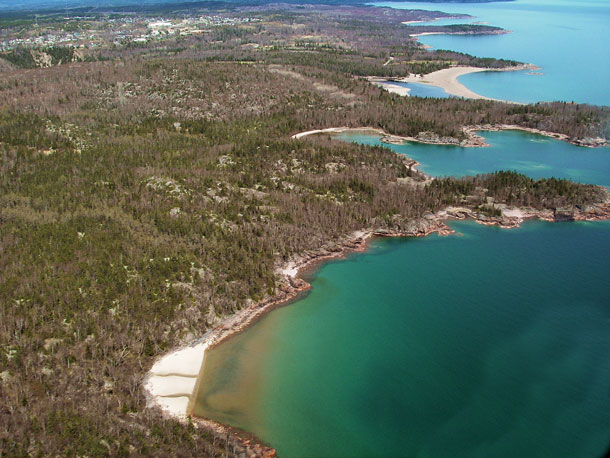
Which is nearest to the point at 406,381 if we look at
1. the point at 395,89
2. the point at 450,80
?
the point at 395,89

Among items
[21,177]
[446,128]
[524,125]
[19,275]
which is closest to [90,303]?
[19,275]

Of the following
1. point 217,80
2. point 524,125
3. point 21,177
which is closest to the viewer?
point 21,177

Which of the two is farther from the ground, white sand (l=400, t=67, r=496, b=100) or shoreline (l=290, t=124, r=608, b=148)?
white sand (l=400, t=67, r=496, b=100)

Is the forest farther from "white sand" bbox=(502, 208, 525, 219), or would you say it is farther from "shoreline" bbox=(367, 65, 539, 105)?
"shoreline" bbox=(367, 65, 539, 105)

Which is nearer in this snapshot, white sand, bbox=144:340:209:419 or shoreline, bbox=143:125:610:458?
shoreline, bbox=143:125:610:458

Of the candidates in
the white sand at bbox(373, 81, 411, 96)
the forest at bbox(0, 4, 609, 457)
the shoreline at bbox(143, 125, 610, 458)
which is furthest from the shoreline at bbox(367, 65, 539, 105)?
the shoreline at bbox(143, 125, 610, 458)

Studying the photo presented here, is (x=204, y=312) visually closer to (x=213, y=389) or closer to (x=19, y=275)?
(x=213, y=389)
